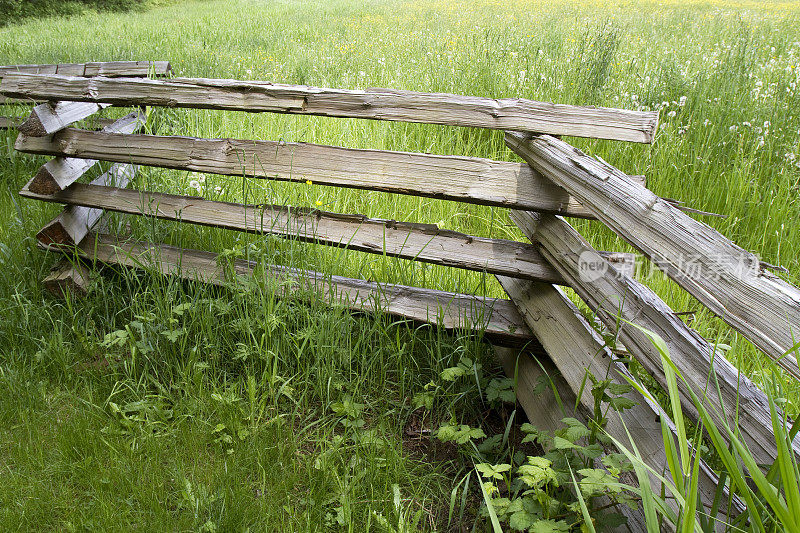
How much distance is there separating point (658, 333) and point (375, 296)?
1.36m

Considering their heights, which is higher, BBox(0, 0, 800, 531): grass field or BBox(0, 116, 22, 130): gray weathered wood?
BBox(0, 116, 22, 130): gray weathered wood

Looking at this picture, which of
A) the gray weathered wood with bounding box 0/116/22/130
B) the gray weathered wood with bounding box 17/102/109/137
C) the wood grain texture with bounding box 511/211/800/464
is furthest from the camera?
the gray weathered wood with bounding box 0/116/22/130

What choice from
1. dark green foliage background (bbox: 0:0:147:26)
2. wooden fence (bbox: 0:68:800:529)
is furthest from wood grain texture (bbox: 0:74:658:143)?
dark green foliage background (bbox: 0:0:147:26)

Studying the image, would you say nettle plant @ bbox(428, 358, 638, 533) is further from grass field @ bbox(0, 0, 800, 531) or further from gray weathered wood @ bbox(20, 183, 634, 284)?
gray weathered wood @ bbox(20, 183, 634, 284)

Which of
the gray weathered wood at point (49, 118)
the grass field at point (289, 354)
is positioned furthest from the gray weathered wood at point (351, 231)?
the gray weathered wood at point (49, 118)

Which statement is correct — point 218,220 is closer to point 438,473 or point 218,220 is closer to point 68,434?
point 68,434

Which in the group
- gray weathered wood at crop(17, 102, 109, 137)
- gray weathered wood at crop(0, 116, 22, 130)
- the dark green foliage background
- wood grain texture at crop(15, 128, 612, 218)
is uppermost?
the dark green foliage background

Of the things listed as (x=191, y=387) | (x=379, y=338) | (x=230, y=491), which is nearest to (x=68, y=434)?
(x=191, y=387)

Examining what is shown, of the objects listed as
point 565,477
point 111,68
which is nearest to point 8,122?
point 111,68

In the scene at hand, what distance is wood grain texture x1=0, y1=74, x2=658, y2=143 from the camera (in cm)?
230

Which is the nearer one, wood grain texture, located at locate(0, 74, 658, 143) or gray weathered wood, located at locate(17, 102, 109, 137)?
wood grain texture, located at locate(0, 74, 658, 143)

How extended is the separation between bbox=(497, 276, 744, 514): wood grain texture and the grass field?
34 centimetres

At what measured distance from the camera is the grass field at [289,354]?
2.16 m

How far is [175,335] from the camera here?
264cm
